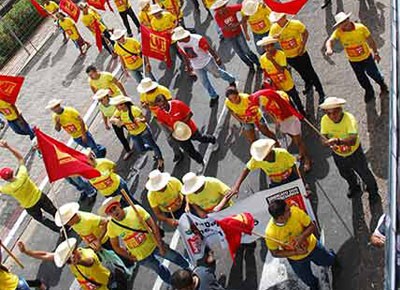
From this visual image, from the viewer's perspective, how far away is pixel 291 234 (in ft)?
21.8

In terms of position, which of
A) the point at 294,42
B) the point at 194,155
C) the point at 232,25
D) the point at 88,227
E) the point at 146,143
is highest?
the point at 88,227

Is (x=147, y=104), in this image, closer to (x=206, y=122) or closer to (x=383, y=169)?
(x=206, y=122)

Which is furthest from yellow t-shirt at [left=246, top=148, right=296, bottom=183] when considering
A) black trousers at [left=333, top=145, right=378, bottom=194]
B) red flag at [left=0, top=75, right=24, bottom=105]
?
red flag at [left=0, top=75, right=24, bottom=105]

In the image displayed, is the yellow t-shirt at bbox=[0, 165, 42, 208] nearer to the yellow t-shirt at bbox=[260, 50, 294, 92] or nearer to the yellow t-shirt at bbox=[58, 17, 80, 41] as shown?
the yellow t-shirt at bbox=[260, 50, 294, 92]

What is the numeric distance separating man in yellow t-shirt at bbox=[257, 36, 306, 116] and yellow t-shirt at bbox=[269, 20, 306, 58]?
0.39m

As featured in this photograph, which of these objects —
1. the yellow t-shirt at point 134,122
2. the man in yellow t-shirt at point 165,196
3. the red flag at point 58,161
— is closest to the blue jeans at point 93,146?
the yellow t-shirt at point 134,122

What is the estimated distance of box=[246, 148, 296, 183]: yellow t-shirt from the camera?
779 cm

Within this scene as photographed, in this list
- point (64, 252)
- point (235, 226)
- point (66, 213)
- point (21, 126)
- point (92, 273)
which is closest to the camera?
point (235, 226)

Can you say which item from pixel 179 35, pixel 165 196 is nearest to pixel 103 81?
pixel 179 35

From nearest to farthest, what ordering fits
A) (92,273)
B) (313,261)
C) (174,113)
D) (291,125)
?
(313,261) → (92,273) → (291,125) → (174,113)

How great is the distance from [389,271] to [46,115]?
11.7 metres

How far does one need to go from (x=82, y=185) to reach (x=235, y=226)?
453 centimetres

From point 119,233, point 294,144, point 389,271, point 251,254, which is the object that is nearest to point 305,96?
point 294,144

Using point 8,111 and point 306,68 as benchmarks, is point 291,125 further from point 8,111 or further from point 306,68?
point 8,111
